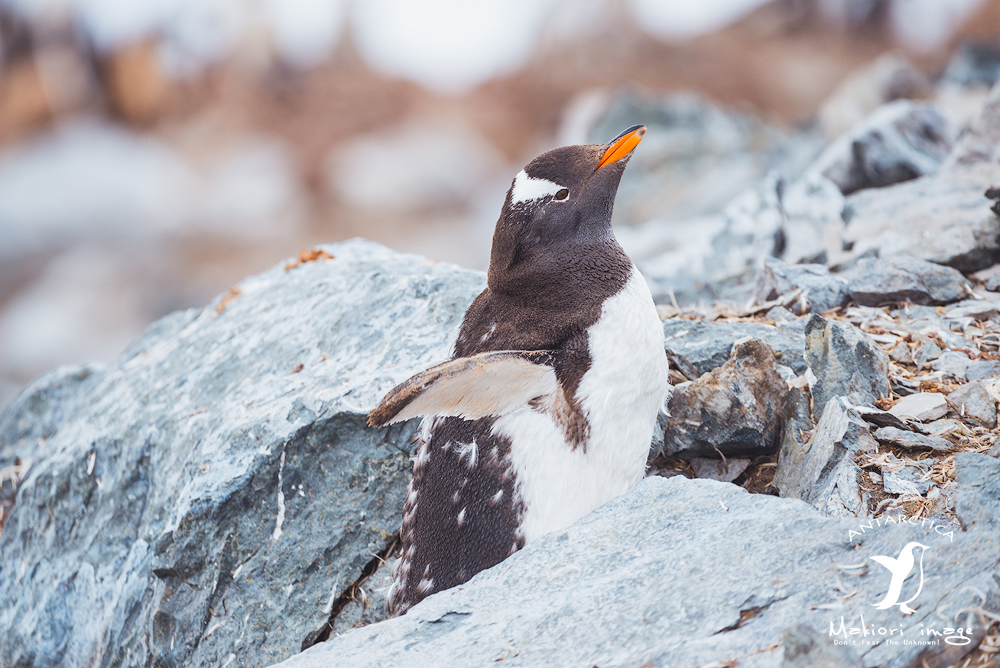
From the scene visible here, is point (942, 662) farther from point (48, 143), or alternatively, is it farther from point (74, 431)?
point (48, 143)

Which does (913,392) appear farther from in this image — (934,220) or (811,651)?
(934,220)

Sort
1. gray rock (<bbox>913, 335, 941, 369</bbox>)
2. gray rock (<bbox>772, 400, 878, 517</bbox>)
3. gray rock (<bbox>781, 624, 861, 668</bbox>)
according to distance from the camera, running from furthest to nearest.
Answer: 1. gray rock (<bbox>913, 335, 941, 369</bbox>)
2. gray rock (<bbox>772, 400, 878, 517</bbox>)
3. gray rock (<bbox>781, 624, 861, 668</bbox>)

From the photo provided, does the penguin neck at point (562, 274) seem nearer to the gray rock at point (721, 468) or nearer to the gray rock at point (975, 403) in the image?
the gray rock at point (721, 468)

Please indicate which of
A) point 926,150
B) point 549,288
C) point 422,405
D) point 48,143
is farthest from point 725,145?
point 48,143

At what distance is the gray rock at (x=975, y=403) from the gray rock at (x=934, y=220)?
1396 mm

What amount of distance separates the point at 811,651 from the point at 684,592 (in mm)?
402

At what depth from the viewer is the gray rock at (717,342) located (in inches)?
116

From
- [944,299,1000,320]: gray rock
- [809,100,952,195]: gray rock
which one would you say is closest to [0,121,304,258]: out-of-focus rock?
[809,100,952,195]: gray rock

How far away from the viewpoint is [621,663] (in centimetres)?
166

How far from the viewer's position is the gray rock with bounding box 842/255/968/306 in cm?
338

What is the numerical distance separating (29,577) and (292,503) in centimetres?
166

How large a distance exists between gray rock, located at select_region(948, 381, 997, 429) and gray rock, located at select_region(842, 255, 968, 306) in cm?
97

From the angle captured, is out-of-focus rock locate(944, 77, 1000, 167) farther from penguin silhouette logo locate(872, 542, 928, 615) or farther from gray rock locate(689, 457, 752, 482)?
penguin silhouette logo locate(872, 542, 928, 615)

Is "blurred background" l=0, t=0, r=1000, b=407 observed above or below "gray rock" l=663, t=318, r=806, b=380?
above
